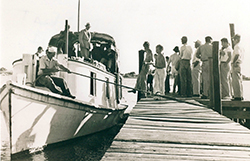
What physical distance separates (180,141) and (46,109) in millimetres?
5708

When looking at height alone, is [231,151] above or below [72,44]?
below

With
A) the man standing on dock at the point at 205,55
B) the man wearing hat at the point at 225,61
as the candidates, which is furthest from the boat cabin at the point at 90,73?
the man wearing hat at the point at 225,61

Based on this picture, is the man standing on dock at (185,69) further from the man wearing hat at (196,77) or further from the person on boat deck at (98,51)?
the person on boat deck at (98,51)

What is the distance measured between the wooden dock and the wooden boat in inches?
113

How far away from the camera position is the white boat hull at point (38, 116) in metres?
6.90

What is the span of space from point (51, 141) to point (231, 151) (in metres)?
6.93

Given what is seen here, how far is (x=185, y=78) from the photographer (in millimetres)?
8500

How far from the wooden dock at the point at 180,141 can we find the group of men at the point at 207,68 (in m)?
3.66

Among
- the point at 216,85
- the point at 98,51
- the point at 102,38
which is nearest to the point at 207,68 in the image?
the point at 216,85

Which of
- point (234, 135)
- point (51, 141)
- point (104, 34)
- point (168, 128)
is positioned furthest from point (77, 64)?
point (234, 135)

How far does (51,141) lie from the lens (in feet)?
27.3

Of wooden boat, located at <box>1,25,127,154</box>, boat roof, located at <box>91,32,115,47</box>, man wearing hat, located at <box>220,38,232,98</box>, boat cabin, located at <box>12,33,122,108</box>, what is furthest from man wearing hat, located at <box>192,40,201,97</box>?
boat roof, located at <box>91,32,115,47</box>

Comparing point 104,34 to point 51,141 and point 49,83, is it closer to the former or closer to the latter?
point 49,83

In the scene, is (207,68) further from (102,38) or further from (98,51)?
(98,51)
